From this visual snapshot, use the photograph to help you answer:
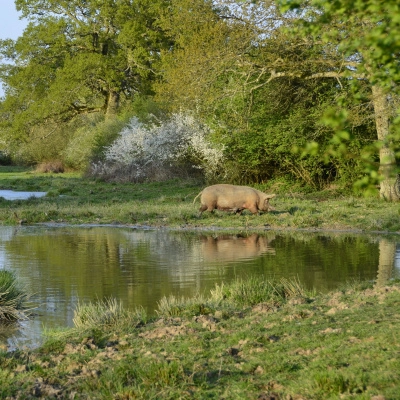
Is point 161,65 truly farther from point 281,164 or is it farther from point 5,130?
point 281,164

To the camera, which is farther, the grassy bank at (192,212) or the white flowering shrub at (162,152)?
the white flowering shrub at (162,152)

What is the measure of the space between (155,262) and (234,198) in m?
8.27

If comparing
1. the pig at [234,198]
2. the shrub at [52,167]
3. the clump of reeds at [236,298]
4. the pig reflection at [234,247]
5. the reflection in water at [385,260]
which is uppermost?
the shrub at [52,167]

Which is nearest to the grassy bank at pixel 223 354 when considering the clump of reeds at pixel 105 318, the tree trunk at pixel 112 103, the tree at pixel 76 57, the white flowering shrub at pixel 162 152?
the clump of reeds at pixel 105 318

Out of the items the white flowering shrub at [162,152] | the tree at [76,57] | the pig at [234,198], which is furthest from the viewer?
the tree at [76,57]

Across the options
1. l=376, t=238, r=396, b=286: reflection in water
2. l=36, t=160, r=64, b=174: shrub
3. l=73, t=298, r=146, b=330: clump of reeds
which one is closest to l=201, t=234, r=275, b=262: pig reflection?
l=376, t=238, r=396, b=286: reflection in water

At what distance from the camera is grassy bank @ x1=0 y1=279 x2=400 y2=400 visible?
268 inches

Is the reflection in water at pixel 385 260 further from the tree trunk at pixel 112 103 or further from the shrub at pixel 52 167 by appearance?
the shrub at pixel 52 167

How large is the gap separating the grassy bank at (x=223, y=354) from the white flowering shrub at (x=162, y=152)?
84.1 feet

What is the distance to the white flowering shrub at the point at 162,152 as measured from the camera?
37.1 m

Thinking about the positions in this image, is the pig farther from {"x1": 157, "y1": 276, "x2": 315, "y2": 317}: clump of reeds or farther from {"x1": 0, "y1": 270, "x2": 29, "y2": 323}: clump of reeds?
{"x1": 0, "y1": 270, "x2": 29, "y2": 323}: clump of reeds

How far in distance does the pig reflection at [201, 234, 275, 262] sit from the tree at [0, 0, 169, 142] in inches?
1203

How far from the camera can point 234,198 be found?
24.2 meters

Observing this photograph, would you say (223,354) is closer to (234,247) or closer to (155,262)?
(155,262)
